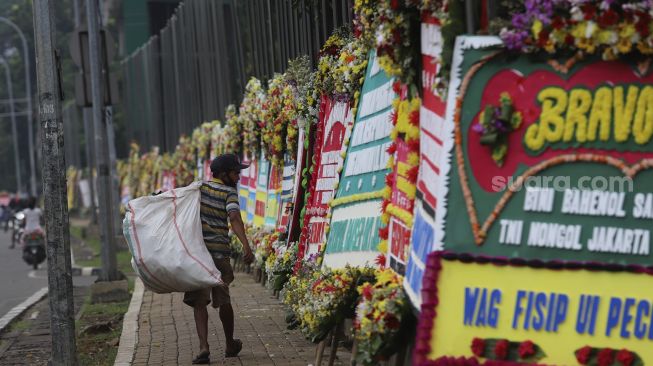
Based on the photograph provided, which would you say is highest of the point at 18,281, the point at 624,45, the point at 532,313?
the point at 624,45

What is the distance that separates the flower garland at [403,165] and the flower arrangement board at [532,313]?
1.16m

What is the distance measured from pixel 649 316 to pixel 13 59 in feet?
315

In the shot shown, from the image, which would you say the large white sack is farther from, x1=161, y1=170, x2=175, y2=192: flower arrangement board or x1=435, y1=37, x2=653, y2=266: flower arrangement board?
x1=161, y1=170, x2=175, y2=192: flower arrangement board

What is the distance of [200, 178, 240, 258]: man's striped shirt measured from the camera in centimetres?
1012

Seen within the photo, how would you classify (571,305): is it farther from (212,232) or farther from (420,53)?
(212,232)

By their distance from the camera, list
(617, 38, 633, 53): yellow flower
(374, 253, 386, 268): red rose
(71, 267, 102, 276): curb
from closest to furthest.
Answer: (617, 38, 633, 53): yellow flower < (374, 253, 386, 268): red rose < (71, 267, 102, 276): curb

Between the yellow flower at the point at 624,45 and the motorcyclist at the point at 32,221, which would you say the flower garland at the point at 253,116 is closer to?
the yellow flower at the point at 624,45

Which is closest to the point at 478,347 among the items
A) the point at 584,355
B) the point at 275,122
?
the point at 584,355

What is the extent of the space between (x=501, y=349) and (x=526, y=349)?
121mm

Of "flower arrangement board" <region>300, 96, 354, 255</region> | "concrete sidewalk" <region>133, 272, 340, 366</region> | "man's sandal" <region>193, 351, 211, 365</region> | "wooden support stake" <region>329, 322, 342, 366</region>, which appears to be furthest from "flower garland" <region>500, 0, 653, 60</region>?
"man's sandal" <region>193, 351, 211, 365</region>

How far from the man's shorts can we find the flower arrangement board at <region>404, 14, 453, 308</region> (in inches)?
124

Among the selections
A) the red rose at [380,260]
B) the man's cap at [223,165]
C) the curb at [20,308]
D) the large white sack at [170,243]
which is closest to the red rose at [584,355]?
the red rose at [380,260]

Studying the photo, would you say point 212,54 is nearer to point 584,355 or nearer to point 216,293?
point 216,293

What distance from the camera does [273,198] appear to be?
1566cm
